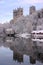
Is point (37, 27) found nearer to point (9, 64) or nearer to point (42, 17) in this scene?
point (42, 17)

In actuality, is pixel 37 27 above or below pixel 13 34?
above

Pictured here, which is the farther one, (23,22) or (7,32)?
(7,32)

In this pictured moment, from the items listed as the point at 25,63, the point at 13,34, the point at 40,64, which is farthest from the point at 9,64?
the point at 13,34

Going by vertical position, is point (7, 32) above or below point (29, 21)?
below

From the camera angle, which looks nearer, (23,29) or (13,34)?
(23,29)

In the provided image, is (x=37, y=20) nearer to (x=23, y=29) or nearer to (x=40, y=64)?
(x=23, y=29)

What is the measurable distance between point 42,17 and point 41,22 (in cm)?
161

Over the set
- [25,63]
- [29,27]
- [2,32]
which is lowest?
[2,32]

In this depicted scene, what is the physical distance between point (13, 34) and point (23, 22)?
5877 mm

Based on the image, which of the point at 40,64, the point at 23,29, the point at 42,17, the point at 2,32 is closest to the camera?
the point at 40,64

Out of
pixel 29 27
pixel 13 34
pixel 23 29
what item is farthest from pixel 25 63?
pixel 13 34

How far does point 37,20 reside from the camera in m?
39.8

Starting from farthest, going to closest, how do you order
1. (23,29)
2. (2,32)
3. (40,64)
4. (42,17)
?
(2,32) < (23,29) < (42,17) < (40,64)

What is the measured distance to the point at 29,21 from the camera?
42.0 meters
